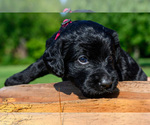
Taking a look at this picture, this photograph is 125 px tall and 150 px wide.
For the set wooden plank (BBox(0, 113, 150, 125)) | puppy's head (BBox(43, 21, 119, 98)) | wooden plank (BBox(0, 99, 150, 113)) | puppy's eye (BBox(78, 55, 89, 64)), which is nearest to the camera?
wooden plank (BBox(0, 113, 150, 125))

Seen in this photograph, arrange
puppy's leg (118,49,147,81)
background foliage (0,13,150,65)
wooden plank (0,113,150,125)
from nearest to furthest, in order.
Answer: wooden plank (0,113,150,125)
puppy's leg (118,49,147,81)
background foliage (0,13,150,65)

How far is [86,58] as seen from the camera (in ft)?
7.18

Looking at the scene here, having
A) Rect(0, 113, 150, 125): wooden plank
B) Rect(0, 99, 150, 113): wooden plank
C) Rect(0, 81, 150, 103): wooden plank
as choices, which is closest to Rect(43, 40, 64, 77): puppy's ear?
Rect(0, 81, 150, 103): wooden plank

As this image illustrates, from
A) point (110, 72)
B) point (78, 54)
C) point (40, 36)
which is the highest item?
point (78, 54)

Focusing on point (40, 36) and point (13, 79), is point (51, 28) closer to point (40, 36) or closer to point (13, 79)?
point (40, 36)

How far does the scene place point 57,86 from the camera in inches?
90.2

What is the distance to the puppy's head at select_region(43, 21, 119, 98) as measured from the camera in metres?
2.03

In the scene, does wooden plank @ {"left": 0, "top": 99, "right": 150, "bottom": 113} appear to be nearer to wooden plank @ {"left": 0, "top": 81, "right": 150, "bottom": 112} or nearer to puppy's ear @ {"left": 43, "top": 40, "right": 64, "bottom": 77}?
wooden plank @ {"left": 0, "top": 81, "right": 150, "bottom": 112}

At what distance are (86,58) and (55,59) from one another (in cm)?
37

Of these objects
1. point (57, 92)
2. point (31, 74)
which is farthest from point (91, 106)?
point (31, 74)

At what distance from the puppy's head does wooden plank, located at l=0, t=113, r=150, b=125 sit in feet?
1.05

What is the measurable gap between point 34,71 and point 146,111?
1.75 m

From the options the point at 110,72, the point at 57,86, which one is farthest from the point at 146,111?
the point at 57,86

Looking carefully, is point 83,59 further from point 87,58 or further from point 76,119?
point 76,119
